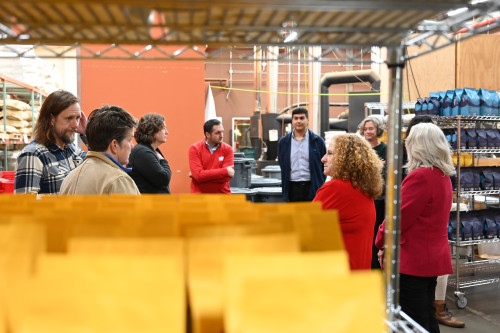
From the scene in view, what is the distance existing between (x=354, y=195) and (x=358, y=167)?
171 mm

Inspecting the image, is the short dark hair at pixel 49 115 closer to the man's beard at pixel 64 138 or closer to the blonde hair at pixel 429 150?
the man's beard at pixel 64 138

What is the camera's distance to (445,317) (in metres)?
3.84

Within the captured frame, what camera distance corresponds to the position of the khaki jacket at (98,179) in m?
1.84

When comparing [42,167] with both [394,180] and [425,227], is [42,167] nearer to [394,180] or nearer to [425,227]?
[394,180]

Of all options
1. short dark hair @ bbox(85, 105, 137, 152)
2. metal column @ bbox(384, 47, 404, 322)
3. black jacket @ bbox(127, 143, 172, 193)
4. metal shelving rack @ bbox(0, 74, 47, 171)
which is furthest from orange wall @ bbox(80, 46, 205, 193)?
metal column @ bbox(384, 47, 404, 322)

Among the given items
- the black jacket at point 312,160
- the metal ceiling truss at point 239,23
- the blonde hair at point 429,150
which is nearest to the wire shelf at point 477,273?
the black jacket at point 312,160

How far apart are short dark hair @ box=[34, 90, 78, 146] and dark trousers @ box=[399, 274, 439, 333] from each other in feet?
7.58

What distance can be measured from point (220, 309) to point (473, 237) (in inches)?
178

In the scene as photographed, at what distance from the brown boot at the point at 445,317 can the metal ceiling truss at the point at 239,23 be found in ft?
11.0

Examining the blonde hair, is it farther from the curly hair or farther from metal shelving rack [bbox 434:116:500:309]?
metal shelving rack [bbox 434:116:500:309]

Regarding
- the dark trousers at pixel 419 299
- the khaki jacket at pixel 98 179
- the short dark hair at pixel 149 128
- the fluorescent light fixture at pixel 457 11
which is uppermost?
the fluorescent light fixture at pixel 457 11

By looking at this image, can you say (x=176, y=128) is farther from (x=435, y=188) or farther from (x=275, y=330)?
(x=275, y=330)

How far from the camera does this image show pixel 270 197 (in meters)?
5.37

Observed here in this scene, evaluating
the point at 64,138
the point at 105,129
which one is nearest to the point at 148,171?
the point at 64,138
